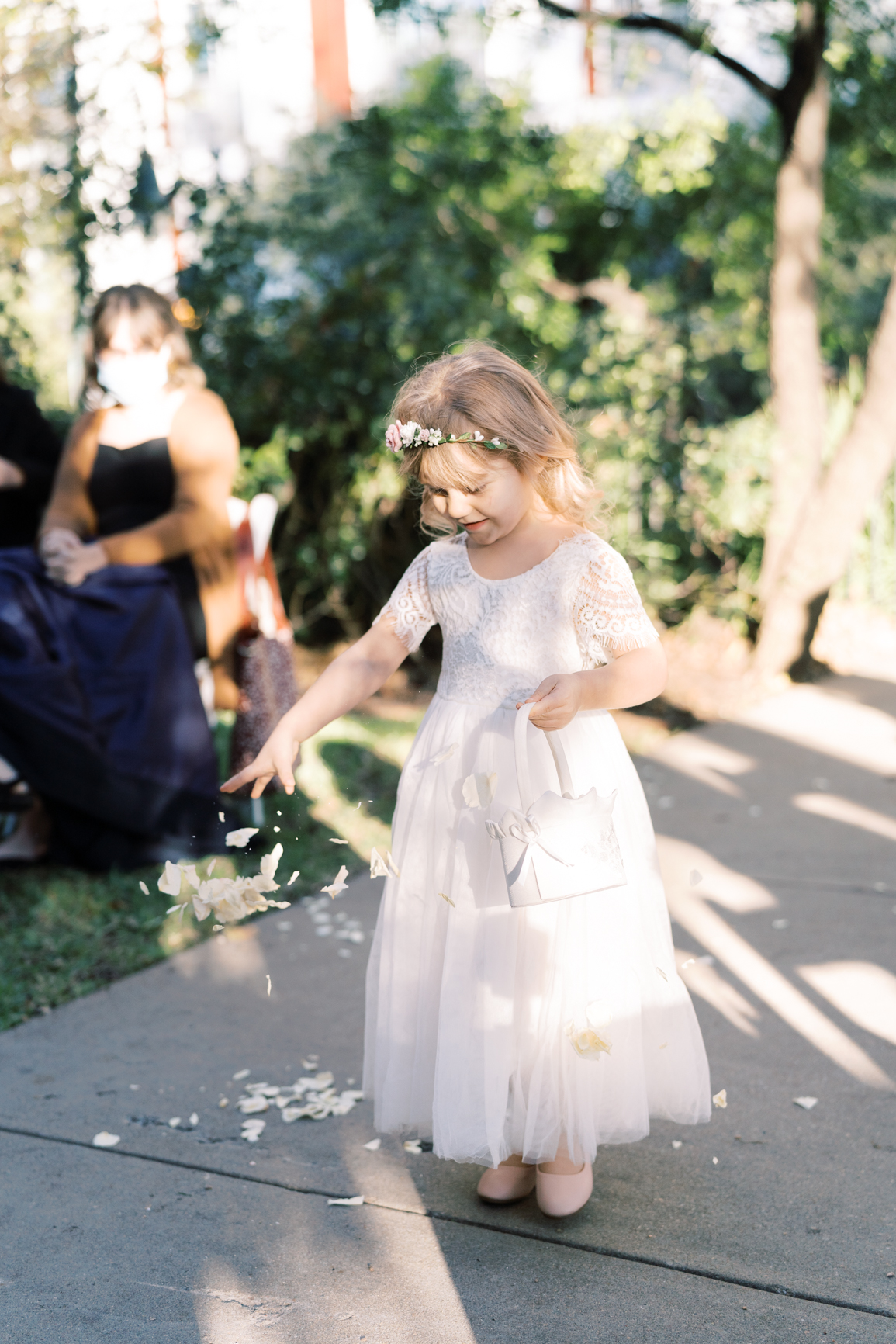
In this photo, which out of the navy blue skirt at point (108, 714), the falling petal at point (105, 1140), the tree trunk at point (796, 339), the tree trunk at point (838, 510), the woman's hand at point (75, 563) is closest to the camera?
the falling petal at point (105, 1140)

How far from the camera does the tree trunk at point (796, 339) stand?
6938mm

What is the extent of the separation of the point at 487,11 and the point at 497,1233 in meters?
6.95

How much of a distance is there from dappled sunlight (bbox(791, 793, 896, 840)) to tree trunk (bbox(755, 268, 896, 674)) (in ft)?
6.49

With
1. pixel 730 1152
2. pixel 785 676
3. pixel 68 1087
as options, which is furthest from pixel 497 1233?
pixel 785 676

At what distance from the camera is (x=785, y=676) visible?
6879mm

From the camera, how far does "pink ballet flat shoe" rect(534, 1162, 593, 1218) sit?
2299mm

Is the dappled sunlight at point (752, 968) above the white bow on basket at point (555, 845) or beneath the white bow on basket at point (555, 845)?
beneath

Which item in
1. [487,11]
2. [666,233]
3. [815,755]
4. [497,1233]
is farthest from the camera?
[666,233]

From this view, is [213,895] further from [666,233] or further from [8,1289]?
[666,233]

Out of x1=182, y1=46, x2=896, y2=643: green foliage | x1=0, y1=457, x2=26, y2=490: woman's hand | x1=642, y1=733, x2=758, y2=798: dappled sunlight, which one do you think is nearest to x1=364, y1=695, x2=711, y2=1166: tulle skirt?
x1=0, y1=457, x2=26, y2=490: woman's hand

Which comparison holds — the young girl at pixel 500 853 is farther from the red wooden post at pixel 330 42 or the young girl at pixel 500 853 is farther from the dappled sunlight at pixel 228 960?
the red wooden post at pixel 330 42

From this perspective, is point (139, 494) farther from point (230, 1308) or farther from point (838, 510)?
point (838, 510)

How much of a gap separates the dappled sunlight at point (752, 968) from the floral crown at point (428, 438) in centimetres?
167

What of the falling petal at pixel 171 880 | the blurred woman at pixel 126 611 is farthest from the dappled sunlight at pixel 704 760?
the falling petal at pixel 171 880
